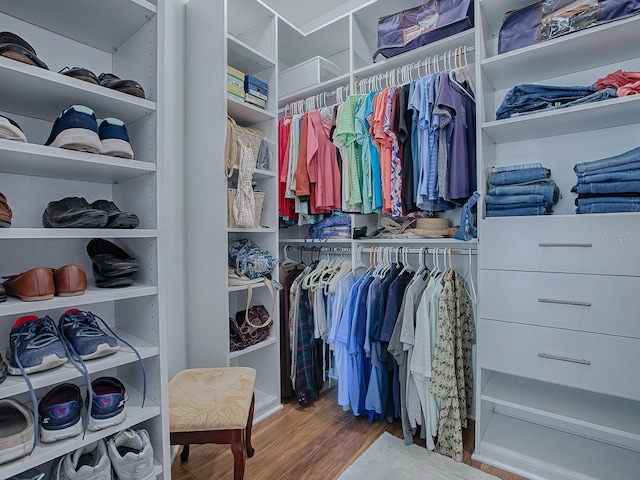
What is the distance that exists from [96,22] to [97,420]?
1.36 metres

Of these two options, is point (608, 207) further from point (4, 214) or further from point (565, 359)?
point (4, 214)

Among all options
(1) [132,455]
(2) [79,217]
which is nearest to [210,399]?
(1) [132,455]

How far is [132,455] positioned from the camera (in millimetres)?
1096

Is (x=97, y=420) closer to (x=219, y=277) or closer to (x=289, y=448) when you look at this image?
(x=219, y=277)

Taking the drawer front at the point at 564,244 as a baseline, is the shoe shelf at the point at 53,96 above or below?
above

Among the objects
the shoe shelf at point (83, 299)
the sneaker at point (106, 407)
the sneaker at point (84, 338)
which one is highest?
the shoe shelf at point (83, 299)

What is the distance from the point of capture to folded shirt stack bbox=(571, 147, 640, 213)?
1.33 meters

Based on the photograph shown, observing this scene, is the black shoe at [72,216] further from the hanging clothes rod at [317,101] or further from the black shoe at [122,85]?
the hanging clothes rod at [317,101]

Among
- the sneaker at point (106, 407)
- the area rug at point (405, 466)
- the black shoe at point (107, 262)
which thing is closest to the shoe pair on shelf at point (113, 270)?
the black shoe at point (107, 262)

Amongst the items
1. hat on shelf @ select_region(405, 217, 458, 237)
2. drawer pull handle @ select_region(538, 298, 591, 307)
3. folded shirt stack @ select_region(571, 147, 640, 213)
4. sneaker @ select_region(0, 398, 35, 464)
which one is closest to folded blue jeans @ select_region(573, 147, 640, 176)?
folded shirt stack @ select_region(571, 147, 640, 213)

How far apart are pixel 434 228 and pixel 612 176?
0.80 m

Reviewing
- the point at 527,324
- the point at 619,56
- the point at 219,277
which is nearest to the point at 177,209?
the point at 219,277

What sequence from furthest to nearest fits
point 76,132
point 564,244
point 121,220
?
point 564,244 → point 121,220 → point 76,132

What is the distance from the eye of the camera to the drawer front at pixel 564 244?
51.6 inches
